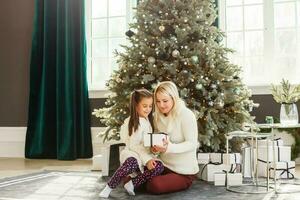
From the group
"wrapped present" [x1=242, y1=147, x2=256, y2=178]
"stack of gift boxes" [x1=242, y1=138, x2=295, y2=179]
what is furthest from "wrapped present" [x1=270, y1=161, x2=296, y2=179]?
"wrapped present" [x1=242, y1=147, x2=256, y2=178]

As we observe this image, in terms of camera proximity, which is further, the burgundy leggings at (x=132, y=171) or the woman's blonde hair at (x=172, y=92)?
Answer: the woman's blonde hair at (x=172, y=92)

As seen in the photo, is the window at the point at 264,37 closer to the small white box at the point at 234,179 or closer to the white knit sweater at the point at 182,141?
the small white box at the point at 234,179

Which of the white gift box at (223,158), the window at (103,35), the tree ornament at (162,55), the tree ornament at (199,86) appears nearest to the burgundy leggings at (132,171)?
the white gift box at (223,158)

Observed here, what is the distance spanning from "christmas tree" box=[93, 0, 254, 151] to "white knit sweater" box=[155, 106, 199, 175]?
0.66 m

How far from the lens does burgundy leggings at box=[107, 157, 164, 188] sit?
298 centimetres

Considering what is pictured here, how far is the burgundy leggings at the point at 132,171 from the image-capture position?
2.98 metres

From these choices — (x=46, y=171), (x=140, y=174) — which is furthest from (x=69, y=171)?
(x=140, y=174)

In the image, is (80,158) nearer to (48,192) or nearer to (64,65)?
(64,65)

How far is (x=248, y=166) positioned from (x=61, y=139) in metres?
2.32

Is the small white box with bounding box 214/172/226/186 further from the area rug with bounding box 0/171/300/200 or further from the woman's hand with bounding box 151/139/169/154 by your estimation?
the woman's hand with bounding box 151/139/169/154

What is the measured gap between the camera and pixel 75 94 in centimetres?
529

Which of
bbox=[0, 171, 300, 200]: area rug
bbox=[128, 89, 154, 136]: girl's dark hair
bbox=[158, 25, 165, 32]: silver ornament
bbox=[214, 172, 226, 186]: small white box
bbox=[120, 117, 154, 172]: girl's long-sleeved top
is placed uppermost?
bbox=[158, 25, 165, 32]: silver ornament

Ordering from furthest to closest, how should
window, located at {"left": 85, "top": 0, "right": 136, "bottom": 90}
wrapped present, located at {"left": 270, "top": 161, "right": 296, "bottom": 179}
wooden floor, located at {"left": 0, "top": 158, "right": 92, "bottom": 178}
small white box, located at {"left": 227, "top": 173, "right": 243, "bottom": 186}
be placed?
window, located at {"left": 85, "top": 0, "right": 136, "bottom": 90}, wooden floor, located at {"left": 0, "top": 158, "right": 92, "bottom": 178}, wrapped present, located at {"left": 270, "top": 161, "right": 296, "bottom": 179}, small white box, located at {"left": 227, "top": 173, "right": 243, "bottom": 186}

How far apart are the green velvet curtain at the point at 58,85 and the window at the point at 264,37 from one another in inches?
66.4
